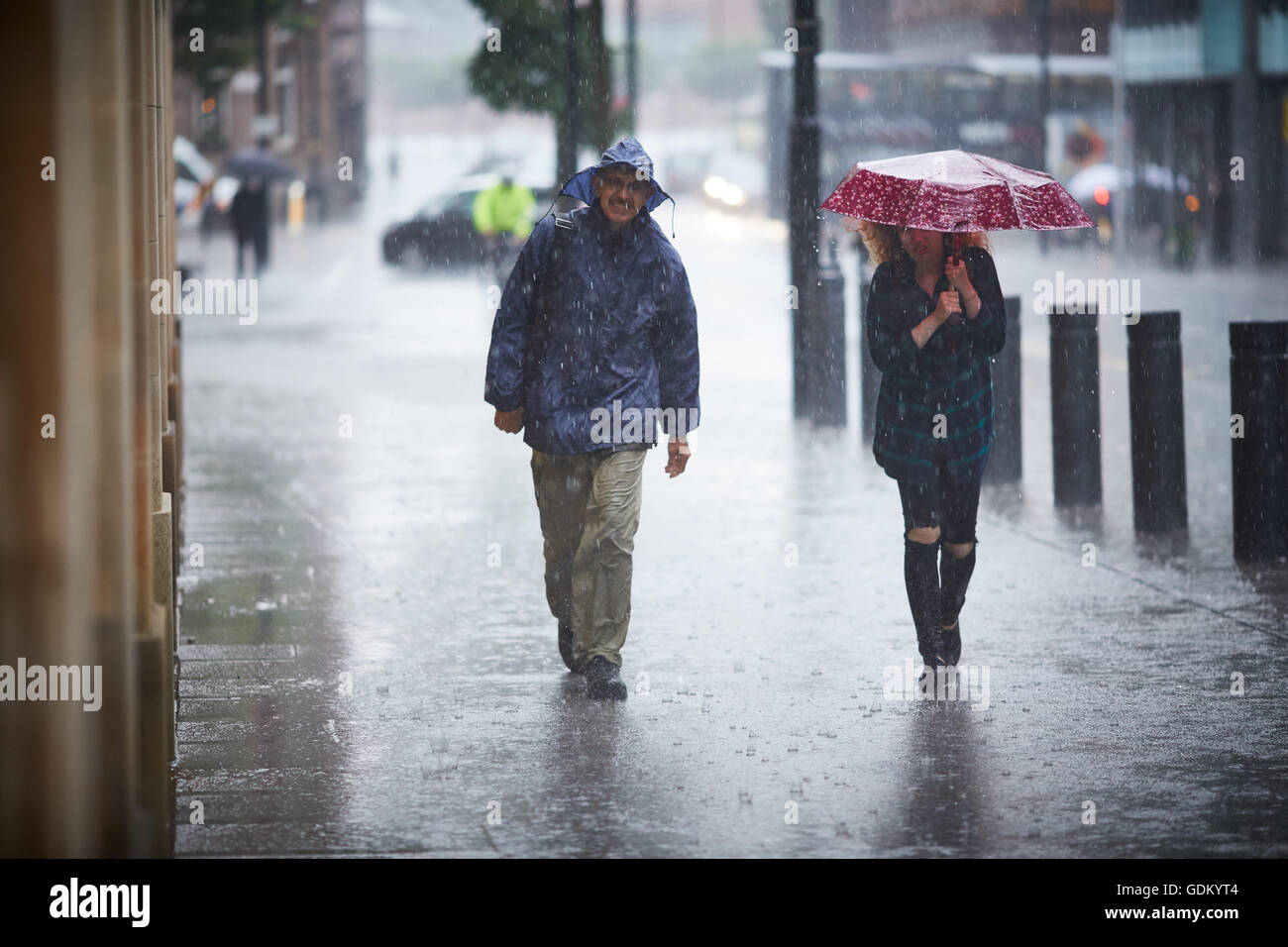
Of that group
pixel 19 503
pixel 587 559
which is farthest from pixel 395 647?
pixel 19 503

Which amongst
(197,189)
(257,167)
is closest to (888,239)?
(257,167)

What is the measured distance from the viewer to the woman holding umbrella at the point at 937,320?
275 inches

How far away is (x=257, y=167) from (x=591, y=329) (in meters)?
25.3

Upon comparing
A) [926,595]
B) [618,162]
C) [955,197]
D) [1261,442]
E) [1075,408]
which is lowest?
[926,595]

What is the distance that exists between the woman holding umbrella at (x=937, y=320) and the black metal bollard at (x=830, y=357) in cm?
679

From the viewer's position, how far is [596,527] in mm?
7031

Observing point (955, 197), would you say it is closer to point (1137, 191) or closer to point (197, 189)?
point (1137, 191)

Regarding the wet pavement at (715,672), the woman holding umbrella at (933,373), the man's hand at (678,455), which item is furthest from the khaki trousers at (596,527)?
the woman holding umbrella at (933,373)

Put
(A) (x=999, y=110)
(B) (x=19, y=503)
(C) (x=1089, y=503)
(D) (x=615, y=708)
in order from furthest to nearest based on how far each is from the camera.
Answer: (A) (x=999, y=110) → (C) (x=1089, y=503) → (D) (x=615, y=708) → (B) (x=19, y=503)

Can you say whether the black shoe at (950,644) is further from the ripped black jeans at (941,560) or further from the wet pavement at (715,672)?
the wet pavement at (715,672)

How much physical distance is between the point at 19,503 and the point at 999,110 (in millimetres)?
45209

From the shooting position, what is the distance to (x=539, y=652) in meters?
7.75

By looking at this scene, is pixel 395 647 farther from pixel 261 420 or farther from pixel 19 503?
pixel 261 420

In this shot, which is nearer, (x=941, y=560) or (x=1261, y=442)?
(x=941, y=560)
